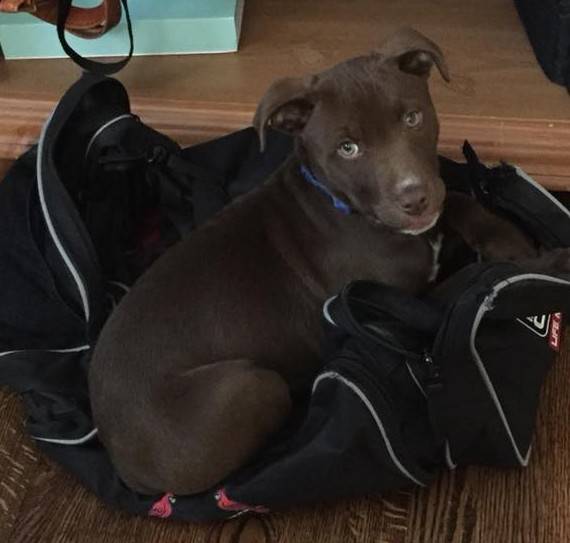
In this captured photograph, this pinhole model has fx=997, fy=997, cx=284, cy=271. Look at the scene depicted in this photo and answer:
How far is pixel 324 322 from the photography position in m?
1.49

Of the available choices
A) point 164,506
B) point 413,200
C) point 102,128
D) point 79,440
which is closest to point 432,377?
point 413,200

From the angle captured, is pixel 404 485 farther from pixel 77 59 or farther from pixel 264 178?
pixel 77 59

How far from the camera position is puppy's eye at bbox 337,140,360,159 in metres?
A: 1.42

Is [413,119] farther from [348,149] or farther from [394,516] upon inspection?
[394,516]

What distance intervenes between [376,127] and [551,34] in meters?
0.63

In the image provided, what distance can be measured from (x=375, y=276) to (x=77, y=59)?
27.7 inches

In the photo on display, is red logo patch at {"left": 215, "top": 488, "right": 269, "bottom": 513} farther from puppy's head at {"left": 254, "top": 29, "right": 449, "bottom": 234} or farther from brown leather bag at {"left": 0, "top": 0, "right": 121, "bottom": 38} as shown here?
brown leather bag at {"left": 0, "top": 0, "right": 121, "bottom": 38}

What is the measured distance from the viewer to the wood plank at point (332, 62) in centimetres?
187

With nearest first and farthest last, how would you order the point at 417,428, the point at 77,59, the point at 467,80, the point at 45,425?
1. the point at 417,428
2. the point at 45,425
3. the point at 77,59
4. the point at 467,80

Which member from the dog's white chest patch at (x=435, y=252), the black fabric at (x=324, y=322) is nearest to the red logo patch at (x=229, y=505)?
the black fabric at (x=324, y=322)

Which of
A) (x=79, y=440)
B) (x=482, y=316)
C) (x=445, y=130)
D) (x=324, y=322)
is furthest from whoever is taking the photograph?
(x=445, y=130)

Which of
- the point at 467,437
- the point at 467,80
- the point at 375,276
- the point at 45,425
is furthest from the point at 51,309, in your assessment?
the point at 467,80

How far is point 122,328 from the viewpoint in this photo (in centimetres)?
151

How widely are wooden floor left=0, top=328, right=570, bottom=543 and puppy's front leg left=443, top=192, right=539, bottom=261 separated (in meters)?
0.28
